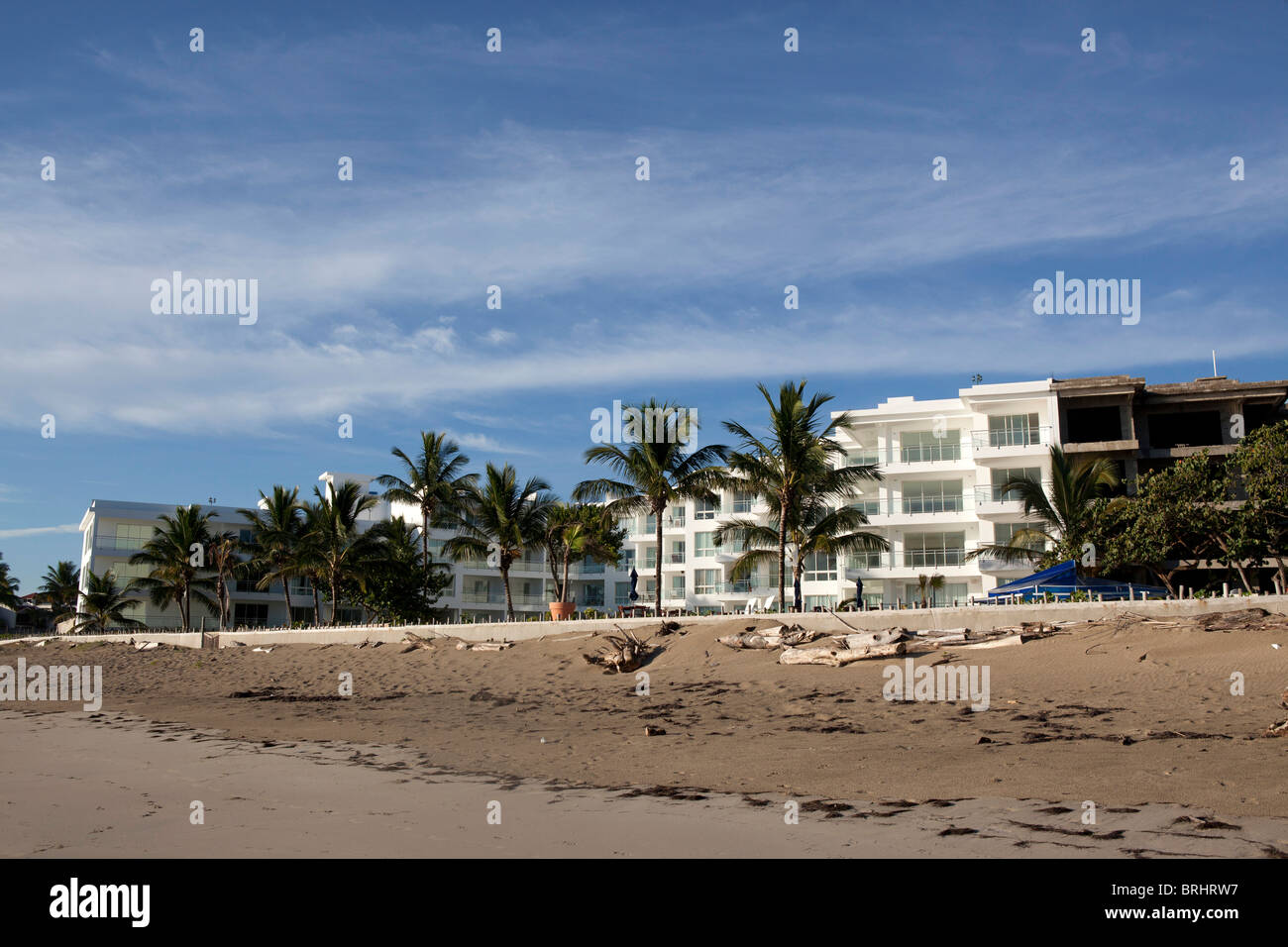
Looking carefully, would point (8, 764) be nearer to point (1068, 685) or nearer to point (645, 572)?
point (1068, 685)

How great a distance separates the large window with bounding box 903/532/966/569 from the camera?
143 ft

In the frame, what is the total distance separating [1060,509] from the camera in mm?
35844

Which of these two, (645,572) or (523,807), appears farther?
(645,572)

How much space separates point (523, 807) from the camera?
31.6ft

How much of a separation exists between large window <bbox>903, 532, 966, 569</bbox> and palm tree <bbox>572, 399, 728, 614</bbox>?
15.2 m

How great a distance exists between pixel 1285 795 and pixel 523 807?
7174 millimetres

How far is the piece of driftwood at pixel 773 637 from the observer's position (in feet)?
68.0

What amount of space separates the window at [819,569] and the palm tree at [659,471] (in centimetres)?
1616

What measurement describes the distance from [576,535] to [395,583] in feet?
45.2

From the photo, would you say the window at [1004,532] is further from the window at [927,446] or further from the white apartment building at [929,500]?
the window at [927,446]

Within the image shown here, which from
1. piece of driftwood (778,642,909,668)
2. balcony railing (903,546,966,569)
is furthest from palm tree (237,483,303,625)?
piece of driftwood (778,642,909,668)

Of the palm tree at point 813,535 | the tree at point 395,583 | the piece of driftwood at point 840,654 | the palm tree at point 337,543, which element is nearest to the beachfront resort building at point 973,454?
the palm tree at point 813,535

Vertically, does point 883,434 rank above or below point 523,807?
above
